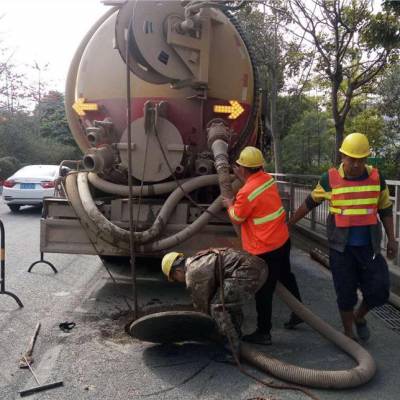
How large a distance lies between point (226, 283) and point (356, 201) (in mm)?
1225

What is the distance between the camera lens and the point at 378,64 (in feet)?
46.0

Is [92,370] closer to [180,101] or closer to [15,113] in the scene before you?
[180,101]

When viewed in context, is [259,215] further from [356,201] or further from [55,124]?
[55,124]

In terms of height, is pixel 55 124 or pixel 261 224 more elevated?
pixel 55 124

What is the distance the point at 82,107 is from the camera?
546cm

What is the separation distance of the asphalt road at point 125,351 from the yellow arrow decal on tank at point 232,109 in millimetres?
2001

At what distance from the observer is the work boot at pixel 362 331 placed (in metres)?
4.23


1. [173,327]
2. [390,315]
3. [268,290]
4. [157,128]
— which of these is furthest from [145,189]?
[390,315]

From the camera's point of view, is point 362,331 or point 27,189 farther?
point 27,189

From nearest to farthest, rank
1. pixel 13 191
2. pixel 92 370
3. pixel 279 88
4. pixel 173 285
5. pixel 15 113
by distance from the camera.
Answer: pixel 92 370 < pixel 173 285 < pixel 13 191 < pixel 279 88 < pixel 15 113

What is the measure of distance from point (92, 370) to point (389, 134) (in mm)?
18627

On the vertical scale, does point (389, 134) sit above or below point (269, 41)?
below

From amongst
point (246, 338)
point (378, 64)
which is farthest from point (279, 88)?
point (246, 338)

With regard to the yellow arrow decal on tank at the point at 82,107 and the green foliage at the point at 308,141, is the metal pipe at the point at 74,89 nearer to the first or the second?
the yellow arrow decal on tank at the point at 82,107
